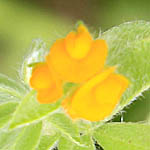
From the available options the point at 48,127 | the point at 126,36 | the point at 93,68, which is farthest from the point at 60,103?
the point at 126,36

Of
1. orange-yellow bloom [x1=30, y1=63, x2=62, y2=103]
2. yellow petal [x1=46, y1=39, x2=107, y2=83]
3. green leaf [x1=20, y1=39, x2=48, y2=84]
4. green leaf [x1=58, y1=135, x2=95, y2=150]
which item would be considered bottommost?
green leaf [x1=58, y1=135, x2=95, y2=150]

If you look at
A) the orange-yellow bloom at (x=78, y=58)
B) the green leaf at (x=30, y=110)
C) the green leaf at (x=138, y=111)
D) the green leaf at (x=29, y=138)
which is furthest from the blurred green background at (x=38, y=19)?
the orange-yellow bloom at (x=78, y=58)

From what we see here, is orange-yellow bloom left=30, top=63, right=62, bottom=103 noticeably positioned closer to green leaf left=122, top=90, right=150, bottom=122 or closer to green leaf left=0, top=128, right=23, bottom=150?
green leaf left=0, top=128, right=23, bottom=150

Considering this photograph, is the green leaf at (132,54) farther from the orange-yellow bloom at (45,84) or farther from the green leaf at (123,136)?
the orange-yellow bloom at (45,84)

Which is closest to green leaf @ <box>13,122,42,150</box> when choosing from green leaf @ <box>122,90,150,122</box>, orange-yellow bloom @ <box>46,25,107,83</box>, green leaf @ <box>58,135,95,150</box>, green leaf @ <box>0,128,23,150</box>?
green leaf @ <box>0,128,23,150</box>

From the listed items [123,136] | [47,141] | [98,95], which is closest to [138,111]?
[123,136]

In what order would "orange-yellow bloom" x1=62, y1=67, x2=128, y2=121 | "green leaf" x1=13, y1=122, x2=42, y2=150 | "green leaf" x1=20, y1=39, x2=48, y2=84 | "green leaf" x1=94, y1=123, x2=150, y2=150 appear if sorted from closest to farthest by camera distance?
"orange-yellow bloom" x1=62, y1=67, x2=128, y2=121 < "green leaf" x1=13, y1=122, x2=42, y2=150 < "green leaf" x1=20, y1=39, x2=48, y2=84 < "green leaf" x1=94, y1=123, x2=150, y2=150

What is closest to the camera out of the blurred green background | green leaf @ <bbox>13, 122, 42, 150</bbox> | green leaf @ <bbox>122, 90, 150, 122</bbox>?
green leaf @ <bbox>13, 122, 42, 150</bbox>

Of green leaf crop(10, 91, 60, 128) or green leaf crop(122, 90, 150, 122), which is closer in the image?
green leaf crop(10, 91, 60, 128)
